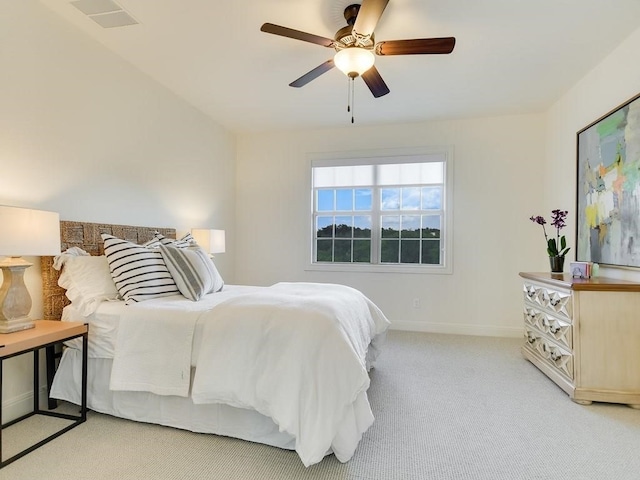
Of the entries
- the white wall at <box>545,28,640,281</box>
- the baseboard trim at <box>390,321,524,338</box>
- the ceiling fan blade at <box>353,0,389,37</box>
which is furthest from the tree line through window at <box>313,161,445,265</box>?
the ceiling fan blade at <box>353,0,389,37</box>

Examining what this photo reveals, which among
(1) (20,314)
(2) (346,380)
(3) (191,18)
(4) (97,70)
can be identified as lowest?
(2) (346,380)

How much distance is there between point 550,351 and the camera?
284 centimetres

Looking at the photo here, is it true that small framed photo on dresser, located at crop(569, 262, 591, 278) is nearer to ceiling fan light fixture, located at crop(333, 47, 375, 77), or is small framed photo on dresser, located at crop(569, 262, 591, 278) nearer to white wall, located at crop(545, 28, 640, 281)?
white wall, located at crop(545, 28, 640, 281)

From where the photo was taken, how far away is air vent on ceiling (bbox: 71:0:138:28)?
2.31 metres

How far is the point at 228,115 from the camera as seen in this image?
430 cm

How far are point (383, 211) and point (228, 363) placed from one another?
3.25 meters

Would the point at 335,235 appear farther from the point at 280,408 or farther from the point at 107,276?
the point at 280,408

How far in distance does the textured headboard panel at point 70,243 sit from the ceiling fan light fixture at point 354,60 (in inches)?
84.7

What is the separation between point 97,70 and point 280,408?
2.85 meters

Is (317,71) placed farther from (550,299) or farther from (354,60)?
(550,299)

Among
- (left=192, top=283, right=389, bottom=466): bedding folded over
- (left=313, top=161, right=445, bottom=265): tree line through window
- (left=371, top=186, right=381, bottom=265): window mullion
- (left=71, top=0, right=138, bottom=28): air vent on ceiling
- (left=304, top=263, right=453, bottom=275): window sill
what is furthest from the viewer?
(left=371, top=186, right=381, bottom=265): window mullion

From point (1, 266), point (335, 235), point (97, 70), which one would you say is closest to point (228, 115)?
point (97, 70)

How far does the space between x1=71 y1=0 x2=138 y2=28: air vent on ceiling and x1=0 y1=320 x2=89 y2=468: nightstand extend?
2.05 meters

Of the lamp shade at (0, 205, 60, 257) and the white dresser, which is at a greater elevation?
the lamp shade at (0, 205, 60, 257)
